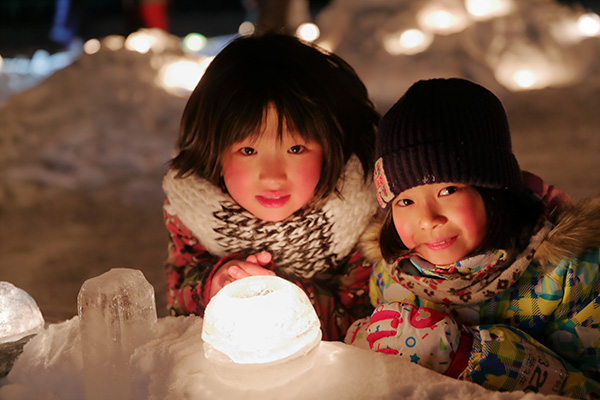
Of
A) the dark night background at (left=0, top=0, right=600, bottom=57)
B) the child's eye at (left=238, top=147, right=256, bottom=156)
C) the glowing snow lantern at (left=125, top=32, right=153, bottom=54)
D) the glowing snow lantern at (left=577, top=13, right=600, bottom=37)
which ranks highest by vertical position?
the dark night background at (left=0, top=0, right=600, bottom=57)

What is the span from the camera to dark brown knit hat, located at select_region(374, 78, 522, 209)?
1791mm

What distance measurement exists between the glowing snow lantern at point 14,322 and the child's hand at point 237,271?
0.62m

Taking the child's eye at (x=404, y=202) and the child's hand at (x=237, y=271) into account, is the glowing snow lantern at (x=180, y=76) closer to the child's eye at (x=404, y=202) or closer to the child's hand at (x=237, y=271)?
the child's hand at (x=237, y=271)

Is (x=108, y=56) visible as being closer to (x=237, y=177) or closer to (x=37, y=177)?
(x=37, y=177)

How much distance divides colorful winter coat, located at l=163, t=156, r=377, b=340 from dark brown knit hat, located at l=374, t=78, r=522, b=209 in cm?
43

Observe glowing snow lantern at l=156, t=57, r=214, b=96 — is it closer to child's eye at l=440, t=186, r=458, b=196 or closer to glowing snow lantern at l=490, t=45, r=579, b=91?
glowing snow lantern at l=490, t=45, r=579, b=91

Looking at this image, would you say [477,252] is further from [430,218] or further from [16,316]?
[16,316]

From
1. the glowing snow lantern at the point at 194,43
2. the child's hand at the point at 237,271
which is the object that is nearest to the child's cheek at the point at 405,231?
the child's hand at the point at 237,271

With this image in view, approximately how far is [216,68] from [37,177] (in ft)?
13.2

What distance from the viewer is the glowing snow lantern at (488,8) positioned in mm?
7609

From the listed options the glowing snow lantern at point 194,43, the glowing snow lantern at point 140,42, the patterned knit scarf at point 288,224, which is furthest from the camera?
the glowing snow lantern at point 194,43

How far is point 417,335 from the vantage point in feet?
5.91

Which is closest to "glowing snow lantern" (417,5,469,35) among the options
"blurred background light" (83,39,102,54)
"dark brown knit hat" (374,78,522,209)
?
"blurred background light" (83,39,102,54)

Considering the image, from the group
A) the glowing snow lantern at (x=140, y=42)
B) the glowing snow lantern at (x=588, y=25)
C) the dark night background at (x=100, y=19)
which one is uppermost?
the dark night background at (x=100, y=19)
